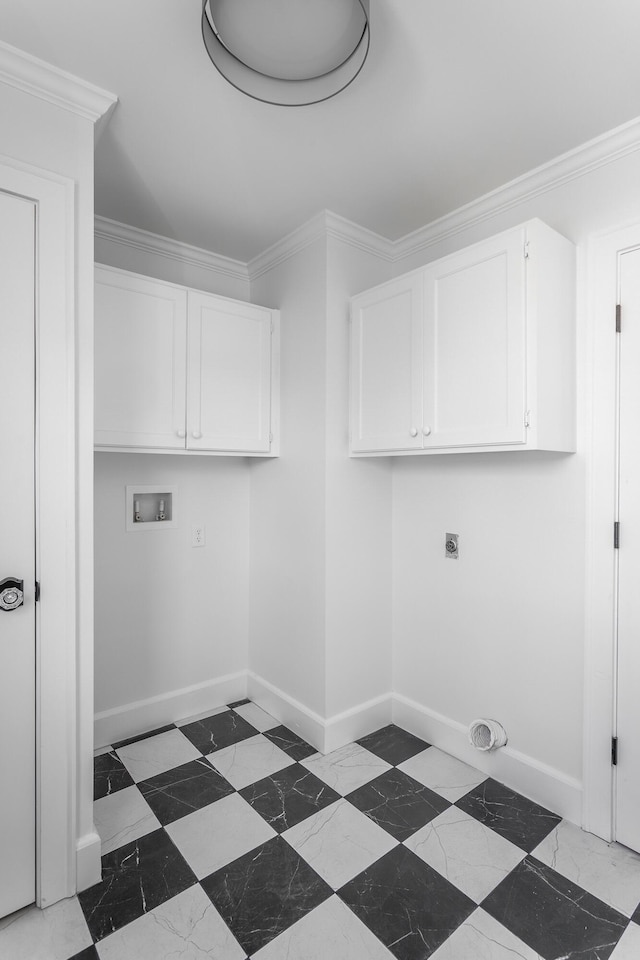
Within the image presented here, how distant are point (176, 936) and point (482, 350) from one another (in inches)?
81.3

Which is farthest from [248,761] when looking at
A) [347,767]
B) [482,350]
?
[482,350]

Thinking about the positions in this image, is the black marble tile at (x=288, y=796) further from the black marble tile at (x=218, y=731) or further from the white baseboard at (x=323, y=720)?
the black marble tile at (x=218, y=731)

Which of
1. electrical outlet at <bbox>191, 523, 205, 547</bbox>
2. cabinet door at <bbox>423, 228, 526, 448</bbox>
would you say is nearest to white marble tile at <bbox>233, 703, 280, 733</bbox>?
electrical outlet at <bbox>191, 523, 205, 547</bbox>

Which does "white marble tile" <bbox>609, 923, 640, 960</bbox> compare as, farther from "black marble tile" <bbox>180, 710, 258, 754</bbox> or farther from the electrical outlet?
the electrical outlet

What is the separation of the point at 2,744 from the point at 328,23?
2.13 metres

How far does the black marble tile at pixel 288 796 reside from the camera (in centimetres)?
193

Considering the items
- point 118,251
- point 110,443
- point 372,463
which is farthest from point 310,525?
point 118,251

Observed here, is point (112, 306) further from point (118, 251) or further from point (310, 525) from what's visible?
point (310, 525)

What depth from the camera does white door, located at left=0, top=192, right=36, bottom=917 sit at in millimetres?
1449

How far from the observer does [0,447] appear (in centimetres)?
144

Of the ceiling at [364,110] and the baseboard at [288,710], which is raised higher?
the ceiling at [364,110]

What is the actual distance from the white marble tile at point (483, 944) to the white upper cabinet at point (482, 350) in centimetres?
143

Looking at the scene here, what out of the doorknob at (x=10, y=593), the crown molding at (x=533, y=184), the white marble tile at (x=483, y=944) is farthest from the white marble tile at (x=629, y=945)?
the crown molding at (x=533, y=184)

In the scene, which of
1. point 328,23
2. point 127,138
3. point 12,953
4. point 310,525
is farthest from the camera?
point 310,525
